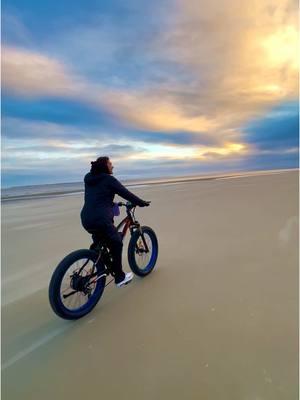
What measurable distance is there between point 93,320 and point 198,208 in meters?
6.75

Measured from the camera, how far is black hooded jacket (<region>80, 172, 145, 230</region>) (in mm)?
3025

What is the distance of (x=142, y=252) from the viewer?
393 centimetres

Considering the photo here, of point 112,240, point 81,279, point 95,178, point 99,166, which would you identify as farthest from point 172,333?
point 99,166

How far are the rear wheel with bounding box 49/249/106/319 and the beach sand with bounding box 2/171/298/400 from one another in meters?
0.18

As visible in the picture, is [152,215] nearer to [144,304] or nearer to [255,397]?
[144,304]

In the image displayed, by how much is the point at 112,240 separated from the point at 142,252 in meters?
0.98

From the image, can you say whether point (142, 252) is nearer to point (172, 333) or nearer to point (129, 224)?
point (129, 224)

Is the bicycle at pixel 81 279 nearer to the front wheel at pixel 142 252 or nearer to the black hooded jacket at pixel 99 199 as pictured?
the front wheel at pixel 142 252

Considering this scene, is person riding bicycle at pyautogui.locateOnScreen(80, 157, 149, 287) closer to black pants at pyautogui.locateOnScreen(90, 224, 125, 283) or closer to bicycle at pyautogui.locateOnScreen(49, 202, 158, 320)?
black pants at pyautogui.locateOnScreen(90, 224, 125, 283)

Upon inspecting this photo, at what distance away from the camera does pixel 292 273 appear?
3482 mm

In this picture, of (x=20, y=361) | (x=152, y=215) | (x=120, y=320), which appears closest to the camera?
(x=20, y=361)

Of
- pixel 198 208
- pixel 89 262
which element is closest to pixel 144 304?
pixel 89 262

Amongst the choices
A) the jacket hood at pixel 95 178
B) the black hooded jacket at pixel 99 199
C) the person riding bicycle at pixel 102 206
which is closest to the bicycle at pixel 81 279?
the person riding bicycle at pixel 102 206

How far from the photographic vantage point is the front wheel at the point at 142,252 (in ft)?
12.1
